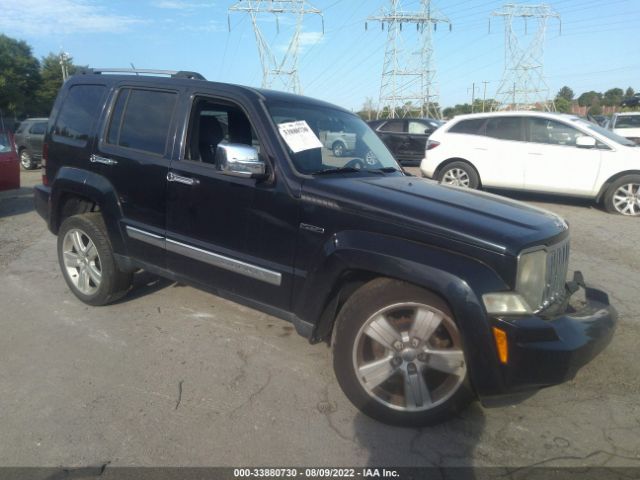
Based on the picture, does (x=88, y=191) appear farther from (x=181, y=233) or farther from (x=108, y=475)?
(x=108, y=475)

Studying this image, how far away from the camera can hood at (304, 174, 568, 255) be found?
8.68ft

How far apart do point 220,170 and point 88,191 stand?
5.27 ft

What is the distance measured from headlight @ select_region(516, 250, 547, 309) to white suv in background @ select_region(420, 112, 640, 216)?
6.01 m

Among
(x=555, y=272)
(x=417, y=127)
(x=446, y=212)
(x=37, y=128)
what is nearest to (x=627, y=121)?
(x=417, y=127)

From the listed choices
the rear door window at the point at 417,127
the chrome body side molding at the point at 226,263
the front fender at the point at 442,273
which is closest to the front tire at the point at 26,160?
the rear door window at the point at 417,127

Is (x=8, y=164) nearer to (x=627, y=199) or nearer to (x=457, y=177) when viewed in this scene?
(x=457, y=177)

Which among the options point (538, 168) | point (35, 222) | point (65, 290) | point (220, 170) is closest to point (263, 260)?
point (220, 170)

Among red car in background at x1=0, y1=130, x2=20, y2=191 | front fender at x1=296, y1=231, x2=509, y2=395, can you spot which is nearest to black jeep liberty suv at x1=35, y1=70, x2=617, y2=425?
front fender at x1=296, y1=231, x2=509, y2=395

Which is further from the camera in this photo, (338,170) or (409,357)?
(338,170)

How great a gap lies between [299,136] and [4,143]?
8077 millimetres

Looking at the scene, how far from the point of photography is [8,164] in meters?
9.02

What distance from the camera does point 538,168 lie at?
9133 millimetres

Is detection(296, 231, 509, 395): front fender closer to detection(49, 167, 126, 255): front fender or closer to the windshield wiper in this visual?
the windshield wiper

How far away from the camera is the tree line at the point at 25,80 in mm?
41178
